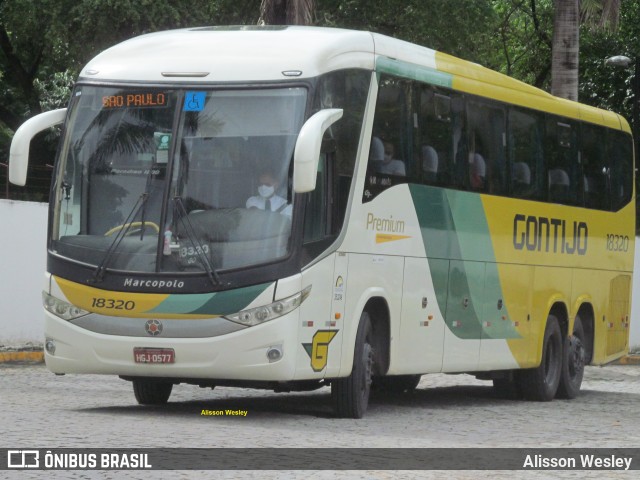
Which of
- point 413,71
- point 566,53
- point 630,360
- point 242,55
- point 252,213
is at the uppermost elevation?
point 566,53

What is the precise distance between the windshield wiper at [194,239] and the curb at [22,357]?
30.3 feet

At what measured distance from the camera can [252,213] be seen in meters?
13.2

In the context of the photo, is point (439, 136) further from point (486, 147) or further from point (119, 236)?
point (119, 236)

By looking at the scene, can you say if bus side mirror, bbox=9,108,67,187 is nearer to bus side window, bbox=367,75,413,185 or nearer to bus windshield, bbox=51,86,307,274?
bus windshield, bbox=51,86,307,274

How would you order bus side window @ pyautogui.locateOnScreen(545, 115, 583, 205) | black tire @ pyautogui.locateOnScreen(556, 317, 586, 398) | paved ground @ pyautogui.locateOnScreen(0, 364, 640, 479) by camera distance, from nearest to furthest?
paved ground @ pyautogui.locateOnScreen(0, 364, 640, 479)
bus side window @ pyautogui.locateOnScreen(545, 115, 583, 205)
black tire @ pyautogui.locateOnScreen(556, 317, 586, 398)

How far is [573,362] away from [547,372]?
3.27ft

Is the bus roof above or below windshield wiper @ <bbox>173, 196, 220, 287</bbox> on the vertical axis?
above

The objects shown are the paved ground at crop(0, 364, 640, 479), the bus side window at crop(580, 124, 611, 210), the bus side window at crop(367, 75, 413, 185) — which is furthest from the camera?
the bus side window at crop(580, 124, 611, 210)

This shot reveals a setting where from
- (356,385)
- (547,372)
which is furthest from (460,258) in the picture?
(547,372)

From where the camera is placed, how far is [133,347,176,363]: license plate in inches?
516

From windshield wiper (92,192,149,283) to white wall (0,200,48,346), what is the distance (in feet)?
30.5

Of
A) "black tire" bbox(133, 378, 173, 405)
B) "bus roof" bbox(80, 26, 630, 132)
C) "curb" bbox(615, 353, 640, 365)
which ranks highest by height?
"bus roof" bbox(80, 26, 630, 132)

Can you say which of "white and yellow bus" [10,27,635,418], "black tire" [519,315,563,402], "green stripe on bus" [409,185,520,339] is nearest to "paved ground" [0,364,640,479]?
"black tire" [519,315,563,402]

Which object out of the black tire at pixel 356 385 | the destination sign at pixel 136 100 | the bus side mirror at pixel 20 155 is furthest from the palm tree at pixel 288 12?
the bus side mirror at pixel 20 155
